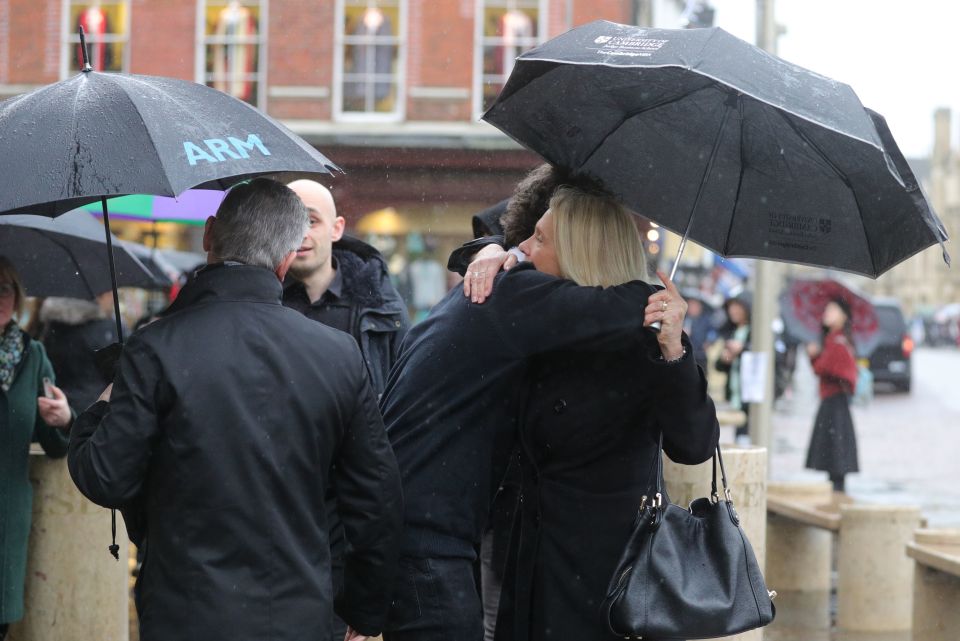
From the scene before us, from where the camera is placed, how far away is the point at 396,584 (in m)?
3.35

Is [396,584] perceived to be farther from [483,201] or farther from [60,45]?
[60,45]

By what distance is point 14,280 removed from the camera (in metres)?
5.09

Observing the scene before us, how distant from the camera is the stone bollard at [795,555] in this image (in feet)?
26.7

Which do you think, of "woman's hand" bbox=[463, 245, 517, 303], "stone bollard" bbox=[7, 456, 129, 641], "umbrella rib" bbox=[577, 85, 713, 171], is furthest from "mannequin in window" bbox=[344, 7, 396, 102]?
"woman's hand" bbox=[463, 245, 517, 303]

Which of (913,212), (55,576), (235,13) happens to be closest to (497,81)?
(235,13)

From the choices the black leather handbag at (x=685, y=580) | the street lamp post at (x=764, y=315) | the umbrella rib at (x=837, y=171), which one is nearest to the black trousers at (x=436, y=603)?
the black leather handbag at (x=685, y=580)

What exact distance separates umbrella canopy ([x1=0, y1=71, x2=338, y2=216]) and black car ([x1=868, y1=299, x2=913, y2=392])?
84.9 ft

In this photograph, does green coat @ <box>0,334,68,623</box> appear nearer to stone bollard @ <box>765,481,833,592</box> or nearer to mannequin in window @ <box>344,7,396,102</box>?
stone bollard @ <box>765,481,833,592</box>

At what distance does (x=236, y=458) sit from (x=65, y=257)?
3.16 m

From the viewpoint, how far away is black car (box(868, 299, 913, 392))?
2767 cm

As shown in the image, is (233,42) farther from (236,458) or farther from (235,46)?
(236,458)

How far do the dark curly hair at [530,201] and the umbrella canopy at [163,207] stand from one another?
4514 mm

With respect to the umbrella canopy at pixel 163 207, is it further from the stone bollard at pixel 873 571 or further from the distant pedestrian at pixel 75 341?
the stone bollard at pixel 873 571

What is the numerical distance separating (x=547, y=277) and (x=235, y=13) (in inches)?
834
